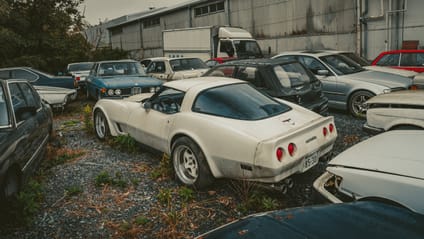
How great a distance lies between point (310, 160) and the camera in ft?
14.6

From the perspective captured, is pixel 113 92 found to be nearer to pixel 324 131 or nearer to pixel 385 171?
pixel 324 131

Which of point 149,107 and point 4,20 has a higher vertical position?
point 4,20

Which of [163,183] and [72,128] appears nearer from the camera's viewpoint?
[163,183]

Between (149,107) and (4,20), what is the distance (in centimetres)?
1779

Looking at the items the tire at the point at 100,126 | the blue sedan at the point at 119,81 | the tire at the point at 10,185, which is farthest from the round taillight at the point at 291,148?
the blue sedan at the point at 119,81

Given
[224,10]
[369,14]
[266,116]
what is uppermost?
[224,10]

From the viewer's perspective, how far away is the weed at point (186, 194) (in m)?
4.53

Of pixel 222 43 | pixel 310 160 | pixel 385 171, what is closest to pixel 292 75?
pixel 310 160

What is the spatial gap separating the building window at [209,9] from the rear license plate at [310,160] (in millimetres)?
21646

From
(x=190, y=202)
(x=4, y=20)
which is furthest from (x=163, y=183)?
(x=4, y=20)

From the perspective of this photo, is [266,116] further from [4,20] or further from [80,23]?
[80,23]

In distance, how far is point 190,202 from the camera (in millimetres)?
4508

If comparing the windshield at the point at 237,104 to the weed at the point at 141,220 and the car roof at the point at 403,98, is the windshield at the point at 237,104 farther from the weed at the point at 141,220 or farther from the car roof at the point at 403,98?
the car roof at the point at 403,98

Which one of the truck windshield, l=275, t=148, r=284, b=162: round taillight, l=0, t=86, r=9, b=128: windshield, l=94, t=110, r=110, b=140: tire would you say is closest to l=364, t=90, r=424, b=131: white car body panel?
l=275, t=148, r=284, b=162: round taillight
